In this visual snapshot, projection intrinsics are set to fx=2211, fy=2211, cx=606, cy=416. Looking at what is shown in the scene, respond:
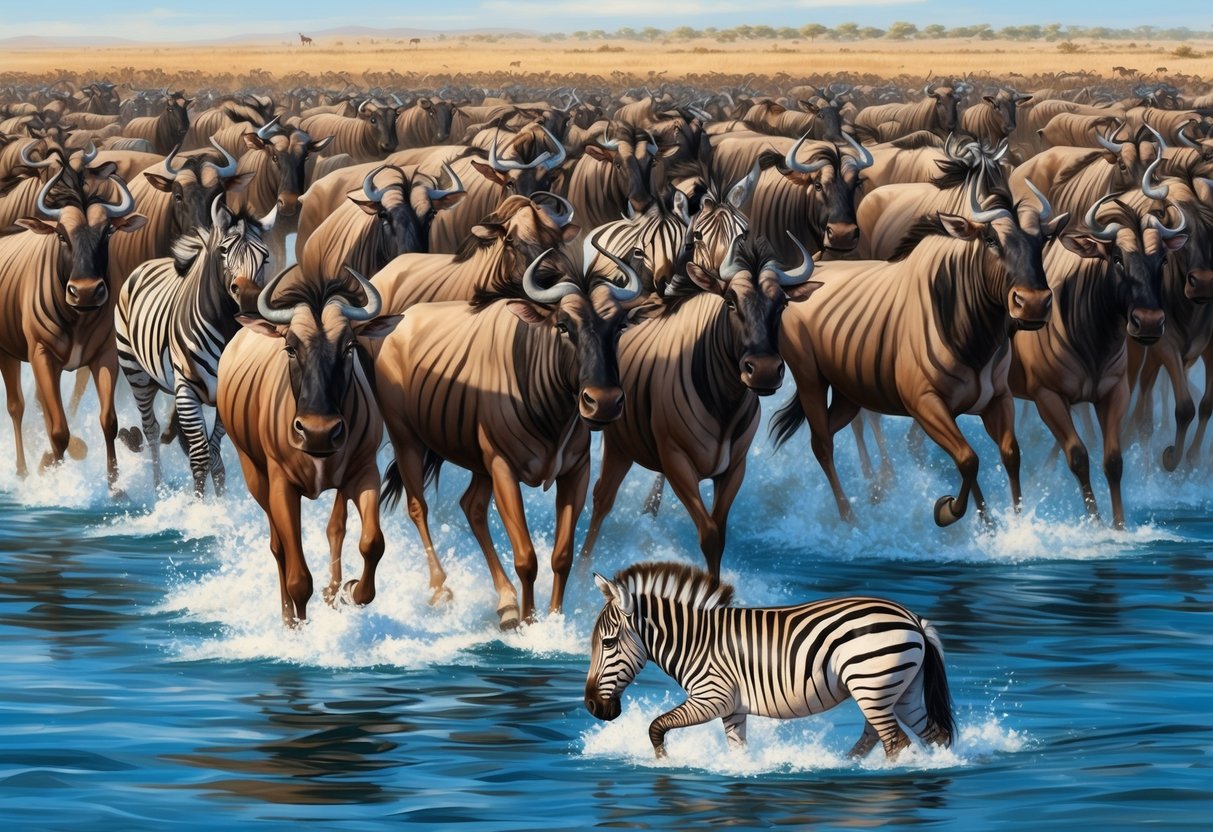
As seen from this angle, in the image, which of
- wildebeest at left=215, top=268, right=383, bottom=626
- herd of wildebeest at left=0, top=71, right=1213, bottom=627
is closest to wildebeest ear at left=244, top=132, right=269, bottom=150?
herd of wildebeest at left=0, top=71, right=1213, bottom=627

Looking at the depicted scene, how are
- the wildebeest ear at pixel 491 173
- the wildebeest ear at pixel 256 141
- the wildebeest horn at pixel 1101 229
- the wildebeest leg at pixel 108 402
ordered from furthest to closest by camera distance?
the wildebeest ear at pixel 256 141, the wildebeest ear at pixel 491 173, the wildebeest leg at pixel 108 402, the wildebeest horn at pixel 1101 229

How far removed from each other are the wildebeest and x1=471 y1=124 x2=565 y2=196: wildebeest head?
5863 millimetres

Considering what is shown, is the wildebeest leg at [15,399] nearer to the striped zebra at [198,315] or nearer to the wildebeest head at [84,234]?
the wildebeest head at [84,234]

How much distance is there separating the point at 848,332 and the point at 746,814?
648 centimetres

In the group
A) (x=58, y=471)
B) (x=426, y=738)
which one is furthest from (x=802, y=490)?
(x=426, y=738)

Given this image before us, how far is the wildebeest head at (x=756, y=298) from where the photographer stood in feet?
35.9

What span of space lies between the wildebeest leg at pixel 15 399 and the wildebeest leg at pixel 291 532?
18.6ft

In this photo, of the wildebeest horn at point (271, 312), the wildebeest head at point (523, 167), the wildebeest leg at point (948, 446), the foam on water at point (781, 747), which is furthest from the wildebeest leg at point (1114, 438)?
Result: the wildebeest horn at point (271, 312)

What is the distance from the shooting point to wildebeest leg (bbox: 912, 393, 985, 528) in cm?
1329

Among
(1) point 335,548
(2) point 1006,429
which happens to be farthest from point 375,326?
(2) point 1006,429

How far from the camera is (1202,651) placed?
35.3 feet

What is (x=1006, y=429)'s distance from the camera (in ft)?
45.1

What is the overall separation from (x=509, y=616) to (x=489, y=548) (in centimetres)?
50

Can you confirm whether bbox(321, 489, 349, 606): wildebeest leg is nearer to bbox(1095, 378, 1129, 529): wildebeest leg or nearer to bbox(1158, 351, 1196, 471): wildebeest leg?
bbox(1095, 378, 1129, 529): wildebeest leg
